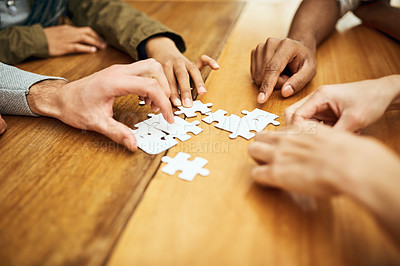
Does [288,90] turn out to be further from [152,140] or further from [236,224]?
[236,224]

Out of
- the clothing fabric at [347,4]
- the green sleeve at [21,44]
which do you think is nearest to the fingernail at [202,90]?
the green sleeve at [21,44]

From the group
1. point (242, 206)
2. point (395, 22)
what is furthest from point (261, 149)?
point (395, 22)

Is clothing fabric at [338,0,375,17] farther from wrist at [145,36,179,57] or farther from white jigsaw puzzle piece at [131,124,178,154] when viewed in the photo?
white jigsaw puzzle piece at [131,124,178,154]

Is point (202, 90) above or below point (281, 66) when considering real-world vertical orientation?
below

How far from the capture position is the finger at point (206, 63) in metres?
1.43

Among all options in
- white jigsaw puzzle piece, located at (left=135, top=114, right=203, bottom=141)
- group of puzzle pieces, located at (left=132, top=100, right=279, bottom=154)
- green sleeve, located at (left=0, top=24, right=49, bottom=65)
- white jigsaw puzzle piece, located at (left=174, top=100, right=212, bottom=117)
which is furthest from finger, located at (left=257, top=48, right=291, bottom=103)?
green sleeve, located at (left=0, top=24, right=49, bottom=65)

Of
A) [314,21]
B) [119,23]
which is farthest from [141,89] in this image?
[314,21]

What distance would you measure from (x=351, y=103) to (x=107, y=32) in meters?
1.38

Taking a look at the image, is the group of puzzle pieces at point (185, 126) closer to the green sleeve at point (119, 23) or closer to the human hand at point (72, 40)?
the green sleeve at point (119, 23)

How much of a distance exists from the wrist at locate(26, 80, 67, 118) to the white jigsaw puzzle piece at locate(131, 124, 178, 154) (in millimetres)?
303

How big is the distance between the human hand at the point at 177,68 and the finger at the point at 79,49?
38cm

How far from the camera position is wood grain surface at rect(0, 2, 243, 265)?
0.73 metres

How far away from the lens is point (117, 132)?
40.9 inches

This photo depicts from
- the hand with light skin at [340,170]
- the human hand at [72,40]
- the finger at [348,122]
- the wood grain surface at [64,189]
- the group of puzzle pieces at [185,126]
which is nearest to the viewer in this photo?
the hand with light skin at [340,170]
